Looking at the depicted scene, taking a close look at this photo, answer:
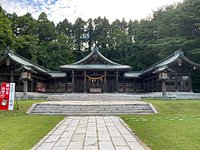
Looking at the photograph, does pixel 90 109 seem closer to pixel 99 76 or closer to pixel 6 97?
pixel 6 97

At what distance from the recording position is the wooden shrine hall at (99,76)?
2644 centimetres

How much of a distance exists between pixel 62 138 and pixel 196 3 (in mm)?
31424

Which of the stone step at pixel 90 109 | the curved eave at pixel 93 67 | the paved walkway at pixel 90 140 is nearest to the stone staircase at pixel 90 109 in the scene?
the stone step at pixel 90 109

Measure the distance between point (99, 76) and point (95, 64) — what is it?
2.06 m

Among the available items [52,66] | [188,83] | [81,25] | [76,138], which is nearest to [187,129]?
[76,138]

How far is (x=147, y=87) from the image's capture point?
102 ft

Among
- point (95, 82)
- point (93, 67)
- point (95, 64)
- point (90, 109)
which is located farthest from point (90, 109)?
point (95, 64)

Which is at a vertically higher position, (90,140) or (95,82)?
(95,82)

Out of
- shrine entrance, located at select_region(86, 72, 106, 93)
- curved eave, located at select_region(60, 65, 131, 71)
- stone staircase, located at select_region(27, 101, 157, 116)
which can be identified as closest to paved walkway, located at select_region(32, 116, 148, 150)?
stone staircase, located at select_region(27, 101, 157, 116)

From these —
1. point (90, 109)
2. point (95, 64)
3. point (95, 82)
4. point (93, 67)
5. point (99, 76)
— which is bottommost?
point (90, 109)

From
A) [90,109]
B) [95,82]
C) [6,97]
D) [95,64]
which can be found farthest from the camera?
[95,64]

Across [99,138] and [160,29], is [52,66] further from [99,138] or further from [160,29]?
[99,138]

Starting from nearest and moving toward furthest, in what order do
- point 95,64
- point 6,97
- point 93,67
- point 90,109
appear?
1. point 6,97
2. point 90,109
3. point 93,67
4. point 95,64

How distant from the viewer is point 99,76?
96.6 feet
